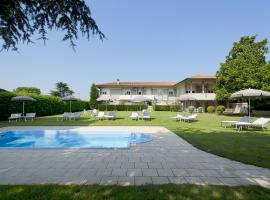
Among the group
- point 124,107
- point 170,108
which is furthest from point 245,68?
point 124,107

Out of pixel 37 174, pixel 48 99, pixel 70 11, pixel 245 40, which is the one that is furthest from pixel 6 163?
pixel 245 40

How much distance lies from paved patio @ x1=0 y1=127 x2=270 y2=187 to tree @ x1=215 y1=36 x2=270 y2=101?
2375cm

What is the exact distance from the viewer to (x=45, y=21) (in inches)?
173

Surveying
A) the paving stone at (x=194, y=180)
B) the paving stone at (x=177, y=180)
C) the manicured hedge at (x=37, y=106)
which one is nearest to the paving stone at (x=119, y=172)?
the paving stone at (x=177, y=180)

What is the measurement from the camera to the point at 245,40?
2881 centimetres

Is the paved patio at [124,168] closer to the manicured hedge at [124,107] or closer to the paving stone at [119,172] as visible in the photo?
the paving stone at [119,172]

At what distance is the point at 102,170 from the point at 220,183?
2985 mm

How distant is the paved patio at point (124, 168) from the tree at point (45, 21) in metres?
3.23

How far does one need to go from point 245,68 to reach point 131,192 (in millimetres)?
28946

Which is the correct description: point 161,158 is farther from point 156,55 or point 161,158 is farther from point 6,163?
point 156,55

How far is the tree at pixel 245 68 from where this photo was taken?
26.0m

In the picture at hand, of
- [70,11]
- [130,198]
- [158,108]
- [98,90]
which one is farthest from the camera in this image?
[98,90]

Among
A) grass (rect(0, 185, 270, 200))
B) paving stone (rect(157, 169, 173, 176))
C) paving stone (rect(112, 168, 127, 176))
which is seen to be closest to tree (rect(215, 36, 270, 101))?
paving stone (rect(157, 169, 173, 176))

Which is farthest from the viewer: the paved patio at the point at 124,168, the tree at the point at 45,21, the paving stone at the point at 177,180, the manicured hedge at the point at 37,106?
the manicured hedge at the point at 37,106
